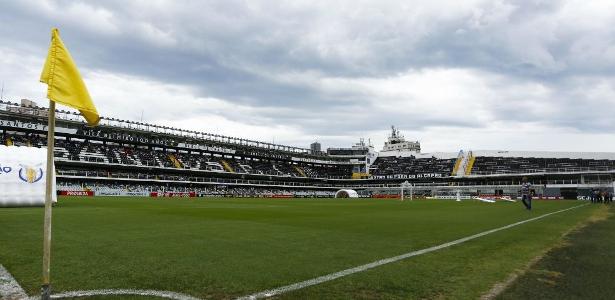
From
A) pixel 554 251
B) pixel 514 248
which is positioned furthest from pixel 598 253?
pixel 514 248

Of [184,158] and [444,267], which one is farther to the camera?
[184,158]

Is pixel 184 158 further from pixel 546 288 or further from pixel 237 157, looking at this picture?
pixel 546 288

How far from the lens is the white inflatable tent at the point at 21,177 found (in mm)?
21234

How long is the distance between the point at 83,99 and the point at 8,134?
80.8m

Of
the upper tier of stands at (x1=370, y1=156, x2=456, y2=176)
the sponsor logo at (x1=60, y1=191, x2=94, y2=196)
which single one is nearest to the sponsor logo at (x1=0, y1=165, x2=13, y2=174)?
the sponsor logo at (x1=60, y1=191, x2=94, y2=196)

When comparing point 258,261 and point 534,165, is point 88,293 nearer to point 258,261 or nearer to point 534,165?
point 258,261

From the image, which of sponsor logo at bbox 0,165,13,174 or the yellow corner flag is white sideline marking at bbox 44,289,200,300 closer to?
the yellow corner flag

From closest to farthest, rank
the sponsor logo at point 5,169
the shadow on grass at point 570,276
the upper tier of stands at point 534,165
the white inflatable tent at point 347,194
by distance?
1. the shadow on grass at point 570,276
2. the sponsor logo at point 5,169
3. the white inflatable tent at point 347,194
4. the upper tier of stands at point 534,165

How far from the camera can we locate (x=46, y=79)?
16.9 feet

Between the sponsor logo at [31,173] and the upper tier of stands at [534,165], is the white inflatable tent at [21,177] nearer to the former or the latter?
the sponsor logo at [31,173]

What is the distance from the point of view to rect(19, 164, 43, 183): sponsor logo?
2169 centimetres

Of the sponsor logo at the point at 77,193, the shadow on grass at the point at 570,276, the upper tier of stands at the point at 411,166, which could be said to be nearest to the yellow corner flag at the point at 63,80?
the shadow on grass at the point at 570,276

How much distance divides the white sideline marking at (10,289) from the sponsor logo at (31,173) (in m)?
19.0

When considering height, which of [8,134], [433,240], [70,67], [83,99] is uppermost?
[8,134]
